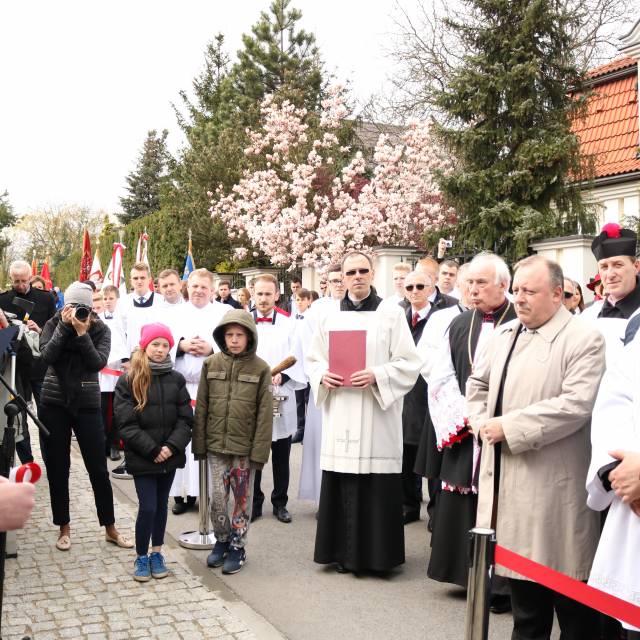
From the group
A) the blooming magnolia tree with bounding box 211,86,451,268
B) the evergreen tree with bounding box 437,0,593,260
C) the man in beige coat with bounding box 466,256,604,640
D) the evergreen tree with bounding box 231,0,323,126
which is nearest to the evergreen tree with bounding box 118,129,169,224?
the evergreen tree with bounding box 231,0,323,126

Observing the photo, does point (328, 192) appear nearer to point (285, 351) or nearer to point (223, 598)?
point (285, 351)

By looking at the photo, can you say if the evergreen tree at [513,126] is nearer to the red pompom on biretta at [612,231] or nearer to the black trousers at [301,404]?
the black trousers at [301,404]

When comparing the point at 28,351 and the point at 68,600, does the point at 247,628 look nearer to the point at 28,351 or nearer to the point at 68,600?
the point at 68,600

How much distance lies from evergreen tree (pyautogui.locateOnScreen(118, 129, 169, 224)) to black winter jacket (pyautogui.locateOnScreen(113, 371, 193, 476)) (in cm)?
5064

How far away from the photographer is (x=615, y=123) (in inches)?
799

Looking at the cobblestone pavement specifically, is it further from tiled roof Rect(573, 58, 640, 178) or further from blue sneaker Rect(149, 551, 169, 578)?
tiled roof Rect(573, 58, 640, 178)

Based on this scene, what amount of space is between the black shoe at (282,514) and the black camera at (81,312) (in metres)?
2.55

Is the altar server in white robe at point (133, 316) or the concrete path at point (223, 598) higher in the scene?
the altar server in white robe at point (133, 316)

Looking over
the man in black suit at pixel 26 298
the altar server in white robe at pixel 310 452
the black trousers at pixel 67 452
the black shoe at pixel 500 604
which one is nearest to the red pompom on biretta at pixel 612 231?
the black shoe at pixel 500 604

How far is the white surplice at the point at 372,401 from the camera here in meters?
5.62

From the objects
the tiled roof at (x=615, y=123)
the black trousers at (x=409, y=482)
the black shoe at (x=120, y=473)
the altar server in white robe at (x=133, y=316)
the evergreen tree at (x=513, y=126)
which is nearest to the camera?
the black trousers at (x=409, y=482)

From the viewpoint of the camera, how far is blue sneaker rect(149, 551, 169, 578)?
5465 mm

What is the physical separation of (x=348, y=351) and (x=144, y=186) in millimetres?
51522

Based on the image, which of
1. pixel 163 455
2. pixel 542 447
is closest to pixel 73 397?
pixel 163 455
